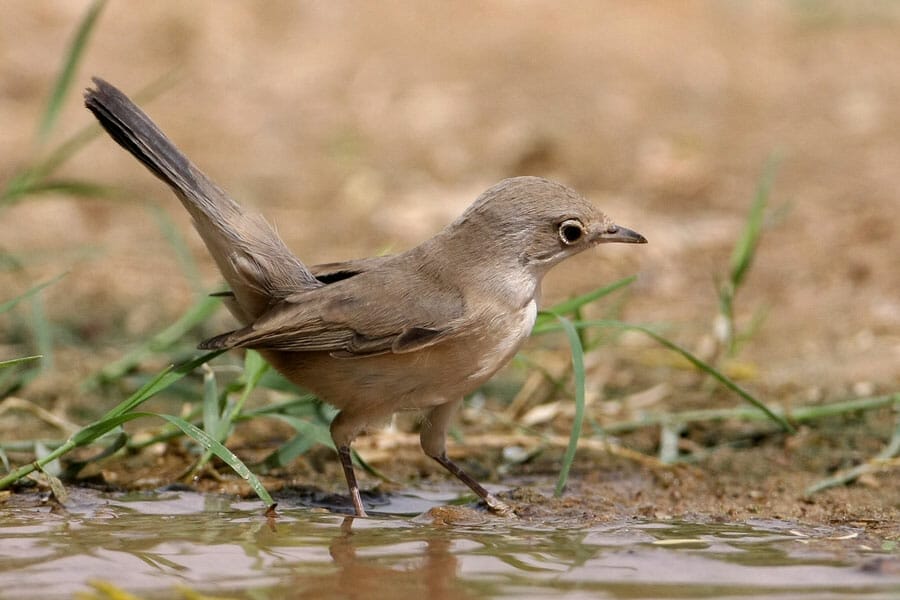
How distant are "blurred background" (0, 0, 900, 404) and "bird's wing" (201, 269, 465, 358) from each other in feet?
5.82

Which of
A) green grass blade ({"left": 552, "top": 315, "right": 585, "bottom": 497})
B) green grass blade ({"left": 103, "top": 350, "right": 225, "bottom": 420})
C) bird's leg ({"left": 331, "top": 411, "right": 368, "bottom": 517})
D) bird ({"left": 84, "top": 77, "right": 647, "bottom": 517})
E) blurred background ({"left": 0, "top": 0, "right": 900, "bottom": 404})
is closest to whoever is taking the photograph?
green grass blade ({"left": 103, "top": 350, "right": 225, "bottom": 420})

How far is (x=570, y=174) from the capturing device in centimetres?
1064

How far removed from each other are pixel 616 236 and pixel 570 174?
580cm

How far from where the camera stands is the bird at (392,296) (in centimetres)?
462

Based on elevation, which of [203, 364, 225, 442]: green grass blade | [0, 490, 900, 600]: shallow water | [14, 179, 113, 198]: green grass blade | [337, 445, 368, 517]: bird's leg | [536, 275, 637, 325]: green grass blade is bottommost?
[0, 490, 900, 600]: shallow water

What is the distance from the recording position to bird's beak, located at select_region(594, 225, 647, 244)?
489 centimetres

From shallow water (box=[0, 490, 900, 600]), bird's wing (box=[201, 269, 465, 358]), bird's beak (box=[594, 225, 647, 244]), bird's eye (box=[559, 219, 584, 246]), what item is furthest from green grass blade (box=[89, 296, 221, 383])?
bird's beak (box=[594, 225, 647, 244])

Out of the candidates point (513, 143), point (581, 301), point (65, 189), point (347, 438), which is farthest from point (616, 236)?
point (513, 143)

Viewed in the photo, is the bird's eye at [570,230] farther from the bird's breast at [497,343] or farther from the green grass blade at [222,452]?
the green grass blade at [222,452]

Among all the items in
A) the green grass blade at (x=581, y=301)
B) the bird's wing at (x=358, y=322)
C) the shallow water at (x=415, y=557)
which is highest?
the green grass blade at (x=581, y=301)

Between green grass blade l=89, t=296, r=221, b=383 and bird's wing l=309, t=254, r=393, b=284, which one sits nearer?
bird's wing l=309, t=254, r=393, b=284

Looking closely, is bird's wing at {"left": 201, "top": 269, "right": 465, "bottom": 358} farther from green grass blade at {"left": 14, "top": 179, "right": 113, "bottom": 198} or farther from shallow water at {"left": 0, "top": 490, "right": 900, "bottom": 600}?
green grass blade at {"left": 14, "top": 179, "right": 113, "bottom": 198}

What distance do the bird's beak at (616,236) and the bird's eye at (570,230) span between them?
71mm

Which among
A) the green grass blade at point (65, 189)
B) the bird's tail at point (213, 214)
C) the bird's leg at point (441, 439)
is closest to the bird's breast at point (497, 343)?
the bird's leg at point (441, 439)
